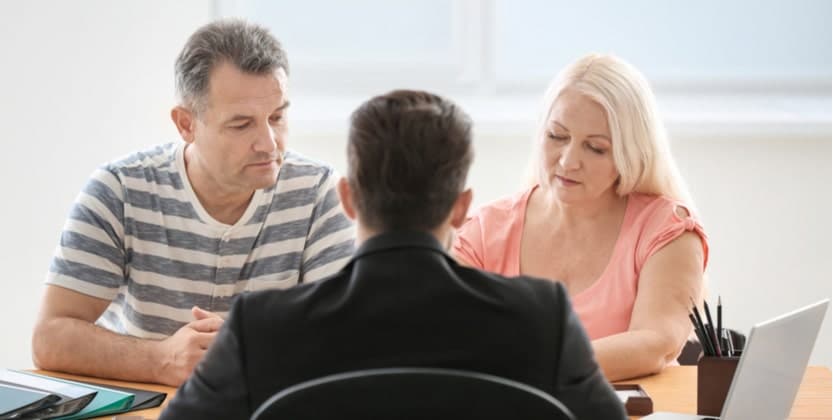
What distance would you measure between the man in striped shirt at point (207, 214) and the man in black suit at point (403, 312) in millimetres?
1064

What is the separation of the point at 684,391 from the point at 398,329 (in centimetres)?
95

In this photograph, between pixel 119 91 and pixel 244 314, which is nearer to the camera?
pixel 244 314

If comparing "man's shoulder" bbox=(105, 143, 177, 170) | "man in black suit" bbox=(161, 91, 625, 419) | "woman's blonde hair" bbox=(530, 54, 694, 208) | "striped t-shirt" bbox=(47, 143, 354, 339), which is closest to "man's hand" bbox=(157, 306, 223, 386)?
"striped t-shirt" bbox=(47, 143, 354, 339)

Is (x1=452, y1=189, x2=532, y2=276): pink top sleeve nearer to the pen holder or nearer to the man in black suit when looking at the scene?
the pen holder

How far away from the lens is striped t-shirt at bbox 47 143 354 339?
2588 mm

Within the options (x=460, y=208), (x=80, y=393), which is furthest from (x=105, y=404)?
(x=460, y=208)

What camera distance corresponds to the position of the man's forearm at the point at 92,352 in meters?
2.23

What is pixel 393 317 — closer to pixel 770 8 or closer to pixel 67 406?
pixel 67 406

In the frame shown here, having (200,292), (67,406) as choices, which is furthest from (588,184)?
(67,406)

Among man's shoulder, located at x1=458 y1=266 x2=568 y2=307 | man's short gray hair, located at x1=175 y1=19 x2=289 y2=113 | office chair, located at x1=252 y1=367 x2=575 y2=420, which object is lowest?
office chair, located at x1=252 y1=367 x2=575 y2=420

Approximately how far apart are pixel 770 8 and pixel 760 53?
0.16 meters

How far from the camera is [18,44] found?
13.3 ft

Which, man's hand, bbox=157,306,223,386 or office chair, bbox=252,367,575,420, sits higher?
office chair, bbox=252,367,575,420

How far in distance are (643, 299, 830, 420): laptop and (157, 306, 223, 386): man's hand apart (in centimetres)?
80
